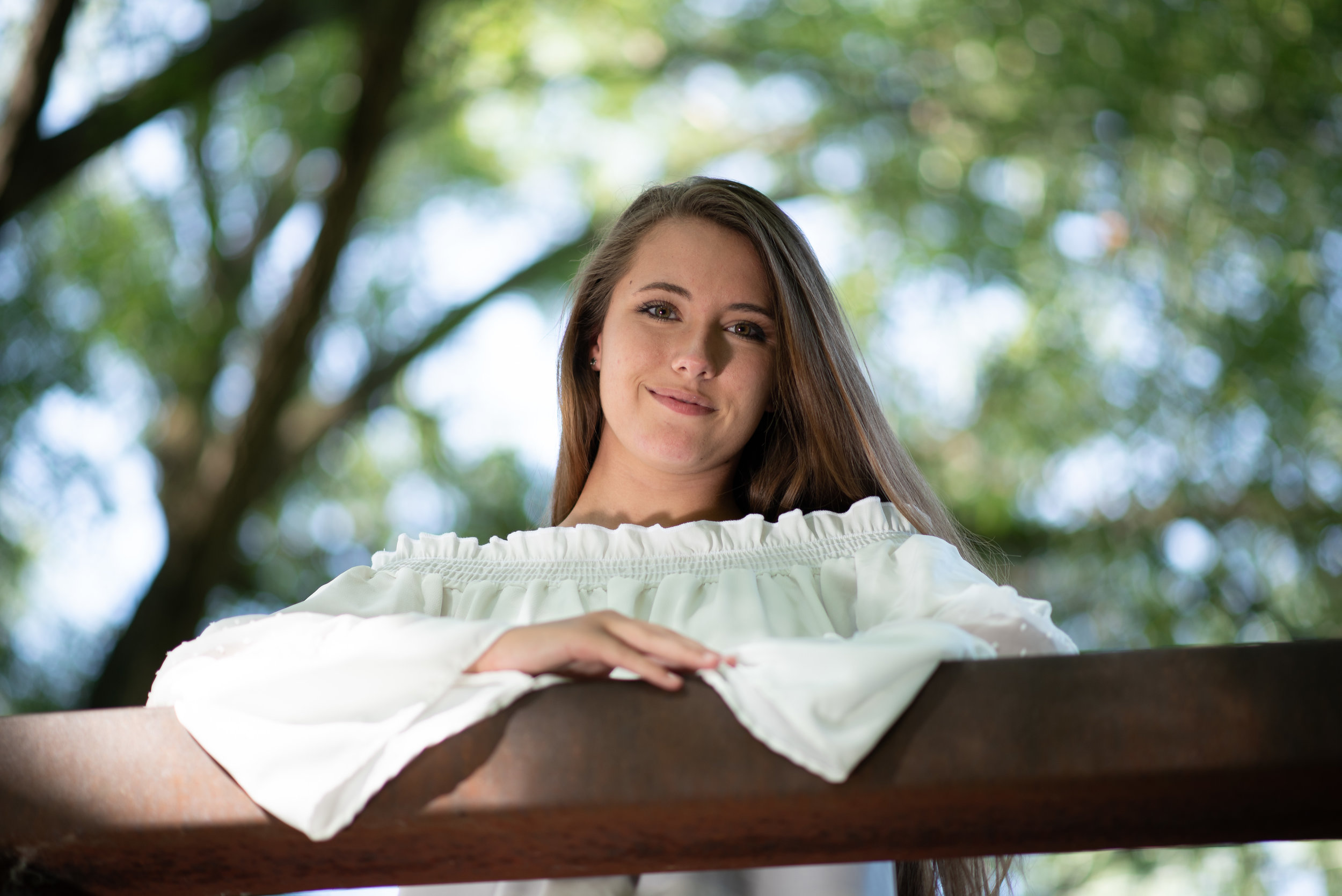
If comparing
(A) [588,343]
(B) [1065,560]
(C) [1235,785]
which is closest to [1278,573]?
(B) [1065,560]

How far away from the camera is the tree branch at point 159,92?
3.46 meters

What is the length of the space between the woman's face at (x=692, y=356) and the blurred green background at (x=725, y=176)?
227cm

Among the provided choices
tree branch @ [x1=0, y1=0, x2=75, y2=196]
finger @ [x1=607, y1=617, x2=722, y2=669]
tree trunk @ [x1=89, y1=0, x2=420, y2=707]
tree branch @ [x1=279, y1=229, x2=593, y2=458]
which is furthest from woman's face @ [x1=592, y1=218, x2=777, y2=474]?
tree branch @ [x1=279, y1=229, x2=593, y2=458]

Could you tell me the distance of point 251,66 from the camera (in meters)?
4.29

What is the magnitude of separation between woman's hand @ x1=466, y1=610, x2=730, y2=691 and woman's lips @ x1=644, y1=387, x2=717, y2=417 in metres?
0.75

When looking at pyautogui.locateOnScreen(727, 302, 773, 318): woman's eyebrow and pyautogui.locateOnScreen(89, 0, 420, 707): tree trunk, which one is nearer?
pyautogui.locateOnScreen(727, 302, 773, 318): woman's eyebrow

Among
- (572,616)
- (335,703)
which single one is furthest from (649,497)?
(335,703)

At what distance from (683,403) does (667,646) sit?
0.84 metres

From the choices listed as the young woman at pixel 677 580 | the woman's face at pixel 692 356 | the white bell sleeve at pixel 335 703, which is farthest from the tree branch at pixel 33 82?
the white bell sleeve at pixel 335 703

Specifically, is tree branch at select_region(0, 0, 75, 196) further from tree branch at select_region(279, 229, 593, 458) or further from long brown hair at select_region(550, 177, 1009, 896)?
long brown hair at select_region(550, 177, 1009, 896)

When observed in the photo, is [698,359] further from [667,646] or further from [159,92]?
[159,92]

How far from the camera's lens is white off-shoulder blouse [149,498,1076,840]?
3.13 ft

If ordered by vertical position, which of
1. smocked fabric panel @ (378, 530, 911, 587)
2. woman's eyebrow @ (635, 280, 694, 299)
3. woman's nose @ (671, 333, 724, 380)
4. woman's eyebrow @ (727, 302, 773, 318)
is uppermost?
woman's eyebrow @ (635, 280, 694, 299)

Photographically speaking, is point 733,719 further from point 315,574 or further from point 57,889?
point 315,574
